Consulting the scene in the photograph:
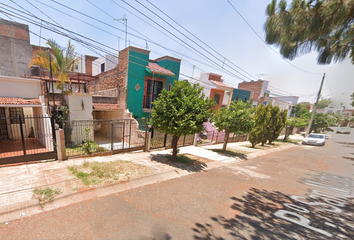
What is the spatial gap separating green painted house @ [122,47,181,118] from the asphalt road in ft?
29.4

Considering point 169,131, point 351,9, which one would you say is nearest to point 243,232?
point 169,131

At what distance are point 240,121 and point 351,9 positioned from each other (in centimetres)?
660

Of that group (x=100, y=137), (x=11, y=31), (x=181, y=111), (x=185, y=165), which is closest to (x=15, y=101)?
(x=100, y=137)

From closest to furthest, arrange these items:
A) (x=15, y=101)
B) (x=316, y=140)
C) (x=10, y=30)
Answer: (x=15, y=101) < (x=10, y=30) < (x=316, y=140)

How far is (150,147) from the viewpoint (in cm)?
912

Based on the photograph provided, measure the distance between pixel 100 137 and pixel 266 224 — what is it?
542 inches

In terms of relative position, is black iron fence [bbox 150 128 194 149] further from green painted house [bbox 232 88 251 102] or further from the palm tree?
green painted house [bbox 232 88 251 102]

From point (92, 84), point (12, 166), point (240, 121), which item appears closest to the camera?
point (12, 166)

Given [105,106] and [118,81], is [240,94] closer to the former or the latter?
[118,81]

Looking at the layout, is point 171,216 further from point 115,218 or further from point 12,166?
point 12,166

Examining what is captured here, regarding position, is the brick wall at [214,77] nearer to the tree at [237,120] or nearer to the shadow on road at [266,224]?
the tree at [237,120]

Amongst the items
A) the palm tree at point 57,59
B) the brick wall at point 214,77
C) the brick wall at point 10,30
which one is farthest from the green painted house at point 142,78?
the brick wall at point 10,30

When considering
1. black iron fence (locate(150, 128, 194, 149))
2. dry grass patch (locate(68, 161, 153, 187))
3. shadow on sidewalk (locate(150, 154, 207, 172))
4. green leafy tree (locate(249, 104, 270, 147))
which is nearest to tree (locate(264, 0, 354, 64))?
shadow on sidewalk (locate(150, 154, 207, 172))

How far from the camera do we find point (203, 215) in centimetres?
354
